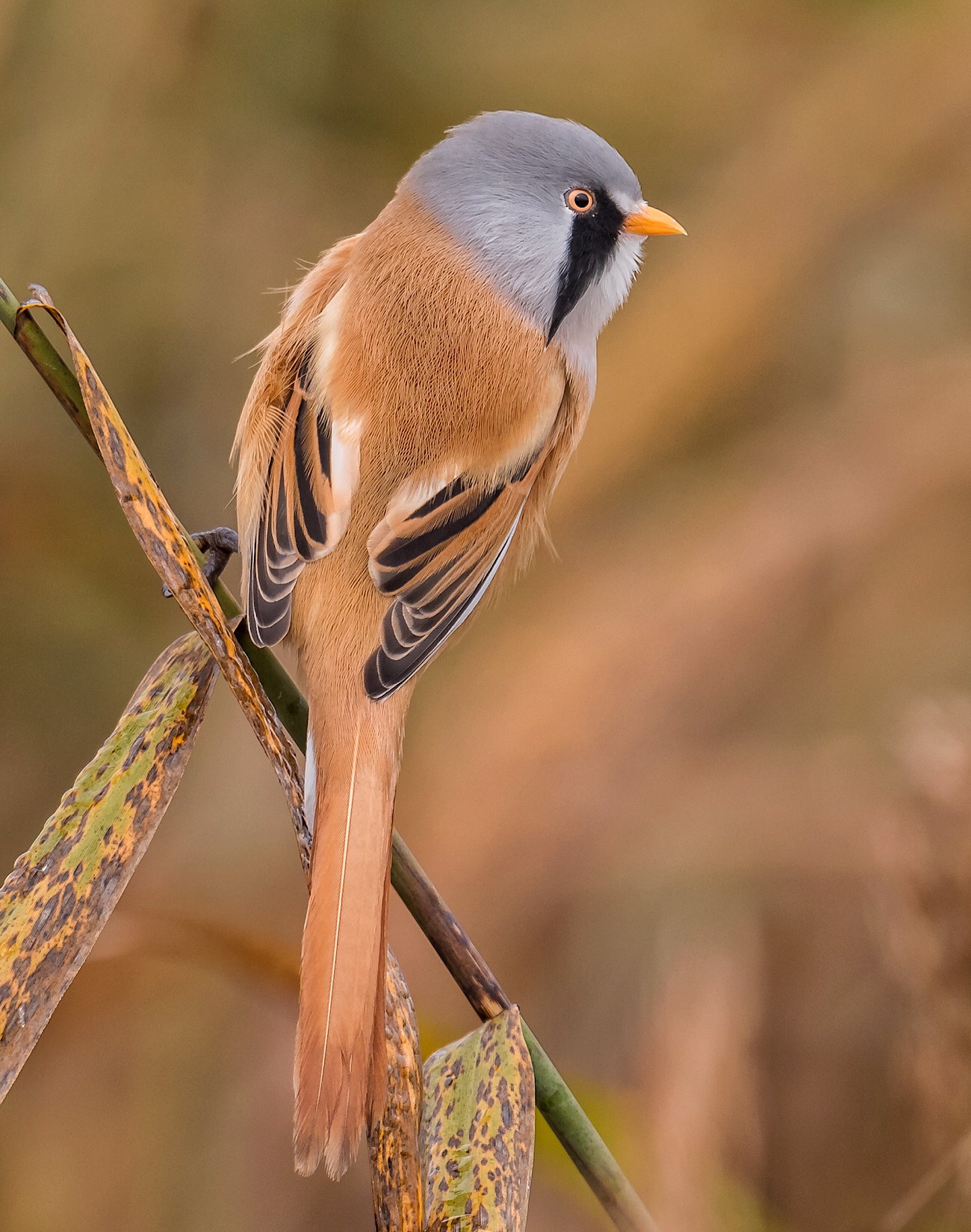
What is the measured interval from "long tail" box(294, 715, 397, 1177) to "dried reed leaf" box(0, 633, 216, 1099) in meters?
0.23

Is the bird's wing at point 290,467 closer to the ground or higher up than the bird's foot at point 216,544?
higher up

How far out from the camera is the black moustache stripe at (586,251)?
6.84 ft

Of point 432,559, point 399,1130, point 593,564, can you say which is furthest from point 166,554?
point 593,564

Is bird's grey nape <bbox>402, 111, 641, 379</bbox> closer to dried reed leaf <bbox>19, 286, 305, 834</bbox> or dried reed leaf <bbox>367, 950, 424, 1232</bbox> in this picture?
dried reed leaf <bbox>19, 286, 305, 834</bbox>

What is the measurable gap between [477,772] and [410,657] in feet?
4.34

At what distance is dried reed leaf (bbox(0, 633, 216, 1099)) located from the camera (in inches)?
37.7

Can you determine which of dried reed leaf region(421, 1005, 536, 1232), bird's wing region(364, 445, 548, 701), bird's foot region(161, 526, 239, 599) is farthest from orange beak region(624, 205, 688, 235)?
dried reed leaf region(421, 1005, 536, 1232)

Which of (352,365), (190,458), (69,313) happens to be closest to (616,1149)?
(352,365)

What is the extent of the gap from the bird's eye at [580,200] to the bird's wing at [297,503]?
54 cm

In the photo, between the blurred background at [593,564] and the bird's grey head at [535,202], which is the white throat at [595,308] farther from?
the blurred background at [593,564]

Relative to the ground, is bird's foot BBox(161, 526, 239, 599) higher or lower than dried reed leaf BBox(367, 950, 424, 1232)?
higher

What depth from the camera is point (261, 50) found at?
113 inches

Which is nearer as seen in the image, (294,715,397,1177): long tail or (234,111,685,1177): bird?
(294,715,397,1177): long tail

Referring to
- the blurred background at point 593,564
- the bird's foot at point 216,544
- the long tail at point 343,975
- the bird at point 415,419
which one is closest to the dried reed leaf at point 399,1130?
the long tail at point 343,975
